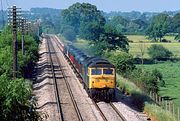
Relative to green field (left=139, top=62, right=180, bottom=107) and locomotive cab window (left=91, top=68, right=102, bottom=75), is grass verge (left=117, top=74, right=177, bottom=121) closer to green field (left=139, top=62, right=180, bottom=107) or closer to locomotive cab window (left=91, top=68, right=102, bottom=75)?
locomotive cab window (left=91, top=68, right=102, bottom=75)

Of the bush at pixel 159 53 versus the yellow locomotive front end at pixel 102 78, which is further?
the bush at pixel 159 53

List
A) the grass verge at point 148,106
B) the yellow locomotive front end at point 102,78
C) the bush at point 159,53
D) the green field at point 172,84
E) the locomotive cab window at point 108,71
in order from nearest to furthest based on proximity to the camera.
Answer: the grass verge at point 148,106 < the yellow locomotive front end at point 102,78 < the locomotive cab window at point 108,71 < the green field at point 172,84 < the bush at point 159,53

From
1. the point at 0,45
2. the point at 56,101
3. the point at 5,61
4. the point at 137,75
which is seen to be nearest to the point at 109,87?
the point at 56,101

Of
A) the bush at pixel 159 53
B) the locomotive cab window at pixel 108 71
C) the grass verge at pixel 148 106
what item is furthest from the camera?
the bush at pixel 159 53

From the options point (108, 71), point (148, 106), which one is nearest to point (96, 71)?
point (108, 71)

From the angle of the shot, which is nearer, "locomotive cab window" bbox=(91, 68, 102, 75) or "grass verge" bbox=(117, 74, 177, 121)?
"grass verge" bbox=(117, 74, 177, 121)

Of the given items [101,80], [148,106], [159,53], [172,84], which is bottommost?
[172,84]

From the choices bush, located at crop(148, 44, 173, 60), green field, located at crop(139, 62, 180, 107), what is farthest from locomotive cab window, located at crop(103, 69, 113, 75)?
bush, located at crop(148, 44, 173, 60)

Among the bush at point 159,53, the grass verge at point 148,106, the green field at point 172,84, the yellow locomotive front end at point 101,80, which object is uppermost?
the yellow locomotive front end at point 101,80

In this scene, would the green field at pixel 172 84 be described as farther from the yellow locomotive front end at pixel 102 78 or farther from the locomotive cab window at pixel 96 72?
the locomotive cab window at pixel 96 72

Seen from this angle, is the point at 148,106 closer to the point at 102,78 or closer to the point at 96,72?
the point at 102,78

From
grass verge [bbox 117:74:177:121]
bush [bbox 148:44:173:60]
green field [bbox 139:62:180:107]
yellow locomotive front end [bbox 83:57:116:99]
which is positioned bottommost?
green field [bbox 139:62:180:107]

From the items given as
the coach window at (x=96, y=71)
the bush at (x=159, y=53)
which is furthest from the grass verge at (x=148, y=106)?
the bush at (x=159, y=53)

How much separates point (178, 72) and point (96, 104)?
186 feet
